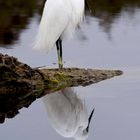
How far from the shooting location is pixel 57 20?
825 centimetres

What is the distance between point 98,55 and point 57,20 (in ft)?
5.01

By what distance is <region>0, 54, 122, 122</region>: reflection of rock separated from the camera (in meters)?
7.25

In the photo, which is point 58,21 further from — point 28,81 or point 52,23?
point 28,81

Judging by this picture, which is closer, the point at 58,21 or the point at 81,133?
the point at 81,133

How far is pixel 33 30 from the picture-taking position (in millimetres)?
11945

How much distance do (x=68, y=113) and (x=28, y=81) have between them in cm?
64

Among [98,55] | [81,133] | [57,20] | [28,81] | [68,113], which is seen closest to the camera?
[81,133]

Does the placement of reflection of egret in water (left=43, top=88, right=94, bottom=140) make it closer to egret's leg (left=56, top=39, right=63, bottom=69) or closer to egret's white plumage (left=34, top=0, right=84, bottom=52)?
egret's leg (left=56, top=39, right=63, bottom=69)

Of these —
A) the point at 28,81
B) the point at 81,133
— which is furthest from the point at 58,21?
the point at 81,133

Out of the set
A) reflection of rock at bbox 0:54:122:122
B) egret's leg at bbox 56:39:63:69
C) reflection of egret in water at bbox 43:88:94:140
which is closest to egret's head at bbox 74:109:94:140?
reflection of egret in water at bbox 43:88:94:140

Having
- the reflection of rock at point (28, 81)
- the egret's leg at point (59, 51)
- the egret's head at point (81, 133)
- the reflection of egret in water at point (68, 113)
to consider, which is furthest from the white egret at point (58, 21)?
the egret's head at point (81, 133)

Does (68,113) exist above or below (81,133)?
below

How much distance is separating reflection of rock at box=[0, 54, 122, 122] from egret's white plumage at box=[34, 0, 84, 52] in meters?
0.41

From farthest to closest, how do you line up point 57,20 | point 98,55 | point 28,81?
point 98,55, point 57,20, point 28,81
